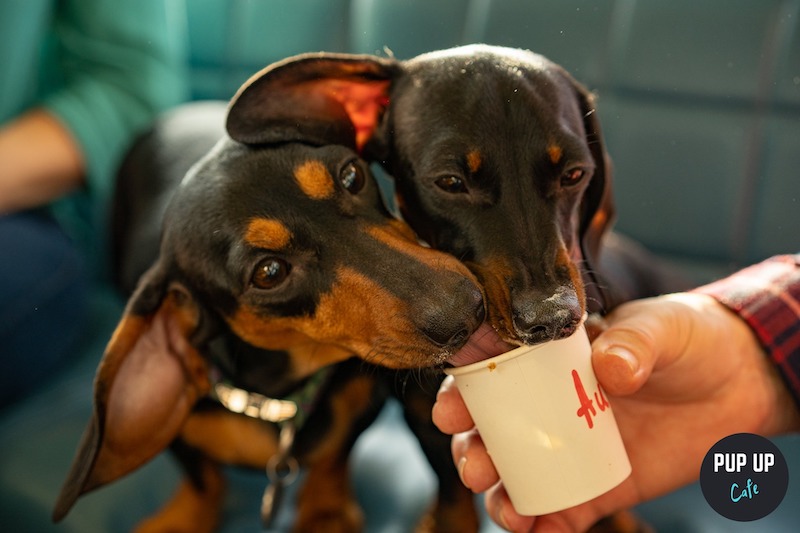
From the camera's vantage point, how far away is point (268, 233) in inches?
45.4

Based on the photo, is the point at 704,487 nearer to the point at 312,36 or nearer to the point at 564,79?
the point at 564,79

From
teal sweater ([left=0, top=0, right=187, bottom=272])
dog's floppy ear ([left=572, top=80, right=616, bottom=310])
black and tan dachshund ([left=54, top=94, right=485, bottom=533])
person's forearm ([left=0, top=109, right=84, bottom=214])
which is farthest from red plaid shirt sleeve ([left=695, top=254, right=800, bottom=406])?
person's forearm ([left=0, top=109, right=84, bottom=214])

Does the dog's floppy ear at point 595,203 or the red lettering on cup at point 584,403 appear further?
the dog's floppy ear at point 595,203

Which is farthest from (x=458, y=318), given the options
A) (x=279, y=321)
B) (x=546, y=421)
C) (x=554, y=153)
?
(x=279, y=321)

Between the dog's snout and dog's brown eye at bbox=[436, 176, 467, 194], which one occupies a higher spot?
dog's brown eye at bbox=[436, 176, 467, 194]

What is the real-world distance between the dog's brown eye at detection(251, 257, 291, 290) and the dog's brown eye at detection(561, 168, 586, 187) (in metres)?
0.43

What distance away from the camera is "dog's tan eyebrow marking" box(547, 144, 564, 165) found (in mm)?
1099

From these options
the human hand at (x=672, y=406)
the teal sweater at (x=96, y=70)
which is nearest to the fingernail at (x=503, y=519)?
the human hand at (x=672, y=406)

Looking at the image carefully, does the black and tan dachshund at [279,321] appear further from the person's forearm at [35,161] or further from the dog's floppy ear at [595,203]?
the person's forearm at [35,161]

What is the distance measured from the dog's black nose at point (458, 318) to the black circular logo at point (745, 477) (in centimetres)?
32

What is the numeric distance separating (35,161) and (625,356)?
58.0 inches

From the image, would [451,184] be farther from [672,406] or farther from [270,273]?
[672,406]

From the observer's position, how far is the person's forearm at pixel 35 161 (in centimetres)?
182

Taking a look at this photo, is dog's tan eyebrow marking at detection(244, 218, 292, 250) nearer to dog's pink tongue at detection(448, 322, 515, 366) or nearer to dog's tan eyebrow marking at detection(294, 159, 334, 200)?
dog's tan eyebrow marking at detection(294, 159, 334, 200)
